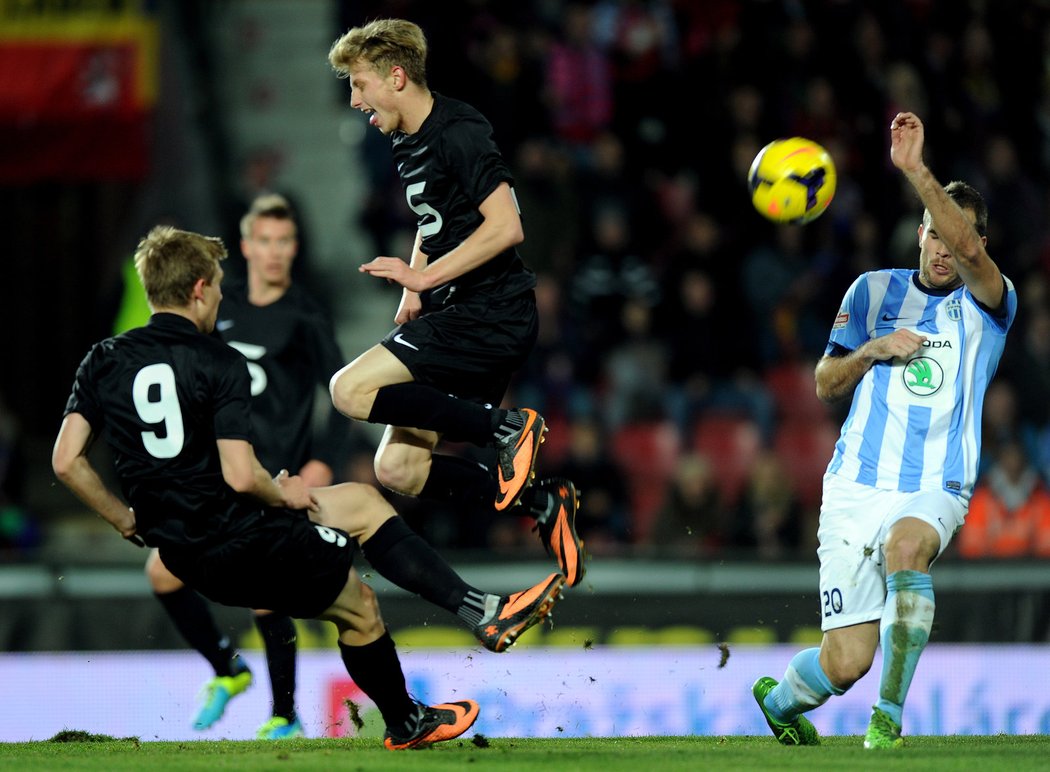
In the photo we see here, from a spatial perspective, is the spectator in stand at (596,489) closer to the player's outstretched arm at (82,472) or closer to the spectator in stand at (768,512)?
the spectator in stand at (768,512)

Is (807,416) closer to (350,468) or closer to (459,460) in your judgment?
(350,468)

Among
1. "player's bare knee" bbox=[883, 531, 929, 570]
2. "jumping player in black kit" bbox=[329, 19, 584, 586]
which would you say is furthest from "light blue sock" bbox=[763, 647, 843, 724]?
"jumping player in black kit" bbox=[329, 19, 584, 586]

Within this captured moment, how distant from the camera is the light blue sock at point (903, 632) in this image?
199 inches

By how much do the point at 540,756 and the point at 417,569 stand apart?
767 millimetres

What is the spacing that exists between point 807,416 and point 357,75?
6.00 metres

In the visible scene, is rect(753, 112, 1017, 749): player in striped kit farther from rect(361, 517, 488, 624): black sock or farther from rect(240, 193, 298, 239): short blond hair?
rect(240, 193, 298, 239): short blond hair

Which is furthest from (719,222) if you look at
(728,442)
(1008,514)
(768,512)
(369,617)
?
(369,617)

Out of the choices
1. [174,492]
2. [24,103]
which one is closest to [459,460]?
[174,492]

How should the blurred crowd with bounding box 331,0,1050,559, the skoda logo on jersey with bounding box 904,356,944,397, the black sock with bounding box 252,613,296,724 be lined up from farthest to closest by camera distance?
the blurred crowd with bounding box 331,0,1050,559 < the black sock with bounding box 252,613,296,724 < the skoda logo on jersey with bounding box 904,356,944,397

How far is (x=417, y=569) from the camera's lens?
522 cm

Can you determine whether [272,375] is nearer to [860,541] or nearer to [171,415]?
[171,415]

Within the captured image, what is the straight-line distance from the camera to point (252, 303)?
668 centimetres

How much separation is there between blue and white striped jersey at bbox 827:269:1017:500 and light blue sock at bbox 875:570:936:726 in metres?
0.45

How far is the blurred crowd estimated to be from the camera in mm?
9836
